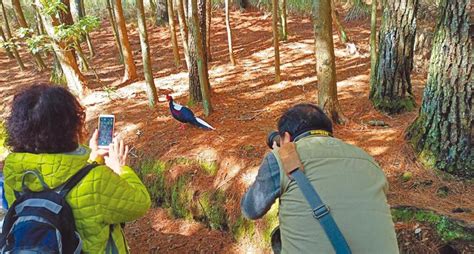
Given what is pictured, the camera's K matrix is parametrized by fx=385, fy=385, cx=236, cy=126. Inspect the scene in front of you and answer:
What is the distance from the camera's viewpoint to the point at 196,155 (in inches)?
198

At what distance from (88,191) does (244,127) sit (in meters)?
3.85

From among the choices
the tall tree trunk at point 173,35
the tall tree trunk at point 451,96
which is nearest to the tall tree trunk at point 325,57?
the tall tree trunk at point 451,96

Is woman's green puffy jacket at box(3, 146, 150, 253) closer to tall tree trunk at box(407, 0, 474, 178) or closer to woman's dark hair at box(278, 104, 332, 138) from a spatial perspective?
woman's dark hair at box(278, 104, 332, 138)

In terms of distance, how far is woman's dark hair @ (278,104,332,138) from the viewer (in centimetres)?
205

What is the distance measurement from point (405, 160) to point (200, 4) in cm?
518

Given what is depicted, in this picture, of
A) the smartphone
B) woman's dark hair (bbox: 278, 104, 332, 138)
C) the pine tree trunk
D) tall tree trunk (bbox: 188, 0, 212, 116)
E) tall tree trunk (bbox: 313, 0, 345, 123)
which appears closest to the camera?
woman's dark hair (bbox: 278, 104, 332, 138)

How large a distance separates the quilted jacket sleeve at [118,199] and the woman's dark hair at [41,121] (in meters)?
0.25

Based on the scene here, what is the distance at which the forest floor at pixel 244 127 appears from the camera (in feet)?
12.0

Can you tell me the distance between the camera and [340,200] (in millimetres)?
1737

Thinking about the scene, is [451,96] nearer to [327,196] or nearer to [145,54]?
[327,196]

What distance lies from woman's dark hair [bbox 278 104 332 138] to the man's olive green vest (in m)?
0.14

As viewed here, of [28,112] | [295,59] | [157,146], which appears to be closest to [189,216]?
[157,146]


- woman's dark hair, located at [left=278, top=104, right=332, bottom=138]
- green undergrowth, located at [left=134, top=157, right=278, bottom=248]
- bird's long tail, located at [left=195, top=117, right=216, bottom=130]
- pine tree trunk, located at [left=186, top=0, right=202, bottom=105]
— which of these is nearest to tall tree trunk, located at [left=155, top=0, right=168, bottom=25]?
pine tree trunk, located at [left=186, top=0, right=202, bottom=105]

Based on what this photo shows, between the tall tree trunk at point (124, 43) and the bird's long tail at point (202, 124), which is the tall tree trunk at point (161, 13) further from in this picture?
the bird's long tail at point (202, 124)
